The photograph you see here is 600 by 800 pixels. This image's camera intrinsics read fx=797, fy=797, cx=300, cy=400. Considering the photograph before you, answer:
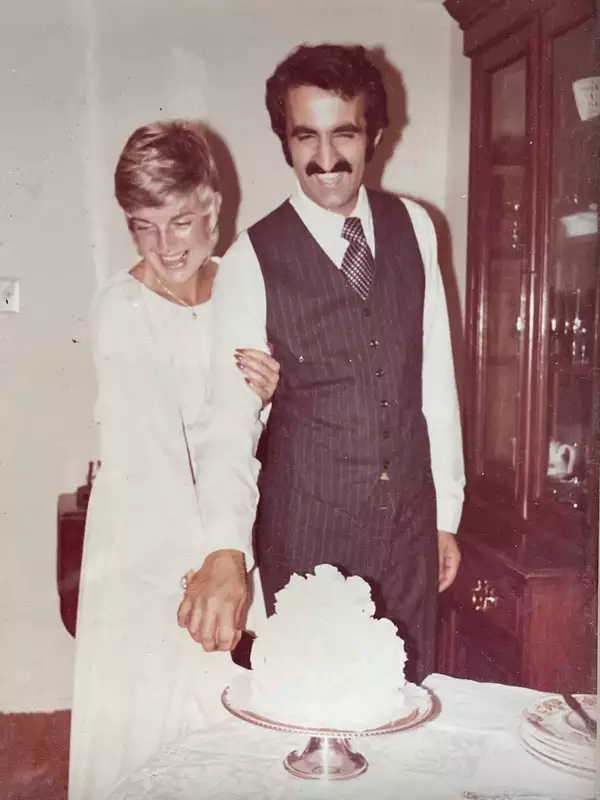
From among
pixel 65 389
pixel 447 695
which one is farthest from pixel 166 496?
pixel 447 695

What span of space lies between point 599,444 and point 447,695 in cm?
59

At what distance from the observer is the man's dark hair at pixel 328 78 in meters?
1.43

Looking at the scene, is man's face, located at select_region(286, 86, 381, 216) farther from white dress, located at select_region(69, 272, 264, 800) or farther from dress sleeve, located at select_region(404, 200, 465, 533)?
white dress, located at select_region(69, 272, 264, 800)

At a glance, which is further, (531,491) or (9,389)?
(531,491)

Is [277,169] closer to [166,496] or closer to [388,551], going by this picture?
[166,496]

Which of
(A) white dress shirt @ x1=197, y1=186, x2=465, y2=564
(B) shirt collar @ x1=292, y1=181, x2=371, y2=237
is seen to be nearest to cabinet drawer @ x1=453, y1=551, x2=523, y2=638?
(A) white dress shirt @ x1=197, y1=186, x2=465, y2=564

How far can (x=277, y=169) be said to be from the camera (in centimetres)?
146

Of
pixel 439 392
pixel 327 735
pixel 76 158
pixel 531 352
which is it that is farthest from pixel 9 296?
pixel 531 352

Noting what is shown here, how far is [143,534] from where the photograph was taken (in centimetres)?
142

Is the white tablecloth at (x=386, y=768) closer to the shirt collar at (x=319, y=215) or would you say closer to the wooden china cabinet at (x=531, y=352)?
the wooden china cabinet at (x=531, y=352)

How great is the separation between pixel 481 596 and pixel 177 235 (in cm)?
93

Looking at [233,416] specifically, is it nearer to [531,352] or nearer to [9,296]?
[9,296]

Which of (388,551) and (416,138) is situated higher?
(416,138)

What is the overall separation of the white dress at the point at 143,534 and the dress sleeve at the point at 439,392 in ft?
1.34
